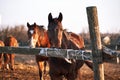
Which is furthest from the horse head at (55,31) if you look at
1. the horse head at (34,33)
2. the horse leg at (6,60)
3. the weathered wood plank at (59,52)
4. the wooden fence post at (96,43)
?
the horse leg at (6,60)

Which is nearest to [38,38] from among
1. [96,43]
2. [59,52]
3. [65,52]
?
[59,52]

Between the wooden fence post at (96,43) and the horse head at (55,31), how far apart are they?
125cm

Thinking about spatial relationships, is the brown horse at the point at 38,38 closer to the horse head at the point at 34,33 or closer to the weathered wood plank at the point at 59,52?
the horse head at the point at 34,33

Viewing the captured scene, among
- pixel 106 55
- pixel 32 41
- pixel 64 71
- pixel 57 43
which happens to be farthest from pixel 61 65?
pixel 32 41

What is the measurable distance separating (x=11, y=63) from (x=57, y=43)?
312 inches

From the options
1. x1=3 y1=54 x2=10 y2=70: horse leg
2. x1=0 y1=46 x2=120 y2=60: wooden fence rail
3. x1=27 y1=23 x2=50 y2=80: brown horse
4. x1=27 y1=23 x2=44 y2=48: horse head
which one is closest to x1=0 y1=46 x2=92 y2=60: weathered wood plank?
x1=0 y1=46 x2=120 y2=60: wooden fence rail

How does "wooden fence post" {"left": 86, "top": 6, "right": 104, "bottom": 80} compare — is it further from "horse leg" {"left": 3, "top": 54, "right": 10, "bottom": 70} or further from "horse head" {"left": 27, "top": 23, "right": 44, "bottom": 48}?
"horse leg" {"left": 3, "top": 54, "right": 10, "bottom": 70}

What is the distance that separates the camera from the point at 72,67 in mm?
4949

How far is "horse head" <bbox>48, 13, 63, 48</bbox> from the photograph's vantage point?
14.7ft

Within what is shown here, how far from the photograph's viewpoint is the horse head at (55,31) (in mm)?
4476

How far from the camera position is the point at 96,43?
3.26 meters

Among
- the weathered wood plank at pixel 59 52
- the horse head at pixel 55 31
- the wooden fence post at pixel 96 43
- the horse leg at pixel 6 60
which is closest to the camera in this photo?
the wooden fence post at pixel 96 43

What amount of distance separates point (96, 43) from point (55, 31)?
1.46m

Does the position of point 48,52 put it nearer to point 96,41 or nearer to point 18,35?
point 96,41
